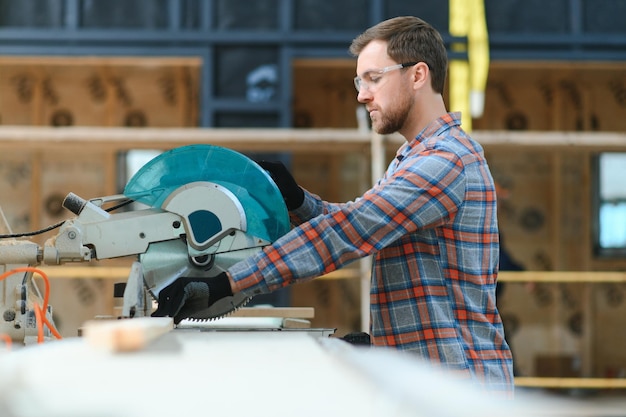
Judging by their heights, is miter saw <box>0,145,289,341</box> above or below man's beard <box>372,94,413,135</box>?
below

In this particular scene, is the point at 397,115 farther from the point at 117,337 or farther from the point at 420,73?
the point at 117,337

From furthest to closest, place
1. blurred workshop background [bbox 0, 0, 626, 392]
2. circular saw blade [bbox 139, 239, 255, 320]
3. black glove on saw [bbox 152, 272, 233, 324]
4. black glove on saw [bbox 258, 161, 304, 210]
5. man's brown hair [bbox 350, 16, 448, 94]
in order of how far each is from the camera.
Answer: blurred workshop background [bbox 0, 0, 626, 392] < black glove on saw [bbox 258, 161, 304, 210] < man's brown hair [bbox 350, 16, 448, 94] < circular saw blade [bbox 139, 239, 255, 320] < black glove on saw [bbox 152, 272, 233, 324]

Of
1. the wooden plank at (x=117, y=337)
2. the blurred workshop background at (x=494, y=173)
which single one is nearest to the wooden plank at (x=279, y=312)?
the wooden plank at (x=117, y=337)

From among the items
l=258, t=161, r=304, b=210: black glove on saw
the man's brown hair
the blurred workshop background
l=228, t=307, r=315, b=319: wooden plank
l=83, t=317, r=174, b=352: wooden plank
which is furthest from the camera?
the blurred workshop background

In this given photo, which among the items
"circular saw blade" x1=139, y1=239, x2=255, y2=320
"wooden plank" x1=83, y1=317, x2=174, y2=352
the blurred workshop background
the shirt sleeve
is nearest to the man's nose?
the shirt sleeve

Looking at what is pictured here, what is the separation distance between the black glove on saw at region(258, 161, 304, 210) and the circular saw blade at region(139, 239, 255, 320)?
36cm

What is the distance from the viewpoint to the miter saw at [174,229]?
1880 millimetres

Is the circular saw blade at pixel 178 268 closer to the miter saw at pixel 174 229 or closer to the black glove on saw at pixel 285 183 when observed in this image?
the miter saw at pixel 174 229

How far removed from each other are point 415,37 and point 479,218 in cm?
42

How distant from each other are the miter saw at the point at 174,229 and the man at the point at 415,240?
84 mm

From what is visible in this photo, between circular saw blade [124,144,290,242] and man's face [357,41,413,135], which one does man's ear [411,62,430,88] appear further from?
circular saw blade [124,144,290,242]

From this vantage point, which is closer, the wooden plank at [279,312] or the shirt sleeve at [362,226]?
the shirt sleeve at [362,226]

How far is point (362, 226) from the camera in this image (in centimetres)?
185

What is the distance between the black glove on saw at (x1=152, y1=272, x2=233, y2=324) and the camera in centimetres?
176
